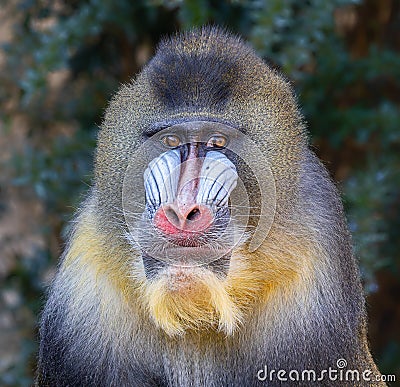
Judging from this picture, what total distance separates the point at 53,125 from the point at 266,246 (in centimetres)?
266

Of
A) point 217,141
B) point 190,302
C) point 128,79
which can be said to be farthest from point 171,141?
point 128,79

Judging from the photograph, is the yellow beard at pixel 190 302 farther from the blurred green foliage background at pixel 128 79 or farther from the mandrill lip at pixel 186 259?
the blurred green foliage background at pixel 128 79

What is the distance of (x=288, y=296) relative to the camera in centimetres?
261

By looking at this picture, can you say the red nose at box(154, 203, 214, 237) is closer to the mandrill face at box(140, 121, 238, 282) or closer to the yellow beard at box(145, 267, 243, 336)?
the mandrill face at box(140, 121, 238, 282)

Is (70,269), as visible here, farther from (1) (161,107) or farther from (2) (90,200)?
(1) (161,107)

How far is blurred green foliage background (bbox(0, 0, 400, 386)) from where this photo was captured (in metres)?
3.88

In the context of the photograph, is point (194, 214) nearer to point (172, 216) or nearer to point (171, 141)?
point (172, 216)

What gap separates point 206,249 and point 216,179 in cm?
19

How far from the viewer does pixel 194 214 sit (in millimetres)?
2195

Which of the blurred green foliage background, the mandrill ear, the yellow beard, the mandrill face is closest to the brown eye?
the mandrill face

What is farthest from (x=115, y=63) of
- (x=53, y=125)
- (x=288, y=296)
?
(x=288, y=296)

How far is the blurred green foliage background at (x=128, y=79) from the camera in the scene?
12.7 ft

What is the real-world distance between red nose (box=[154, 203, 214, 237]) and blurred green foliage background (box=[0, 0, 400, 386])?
61.2 inches

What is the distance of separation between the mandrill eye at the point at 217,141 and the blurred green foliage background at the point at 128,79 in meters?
1.28
